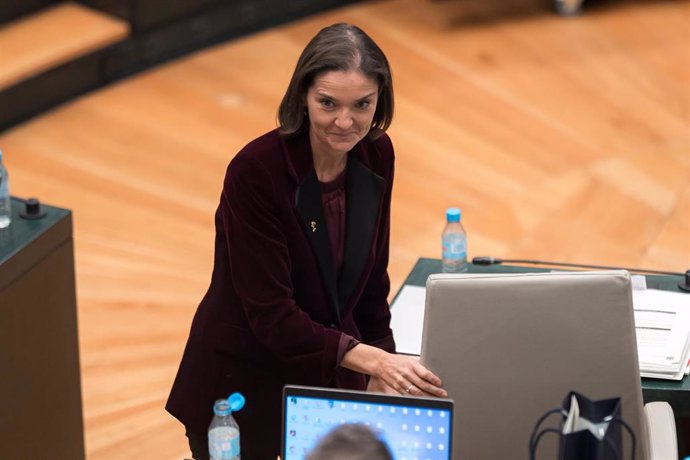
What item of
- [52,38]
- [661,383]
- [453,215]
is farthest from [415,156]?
[661,383]

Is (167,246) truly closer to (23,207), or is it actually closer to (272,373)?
(23,207)

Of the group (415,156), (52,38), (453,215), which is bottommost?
(453,215)

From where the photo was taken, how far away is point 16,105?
Result: 527 cm

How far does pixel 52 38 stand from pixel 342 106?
3.42 metres

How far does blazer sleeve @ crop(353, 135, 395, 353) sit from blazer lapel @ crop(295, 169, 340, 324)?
15 cm

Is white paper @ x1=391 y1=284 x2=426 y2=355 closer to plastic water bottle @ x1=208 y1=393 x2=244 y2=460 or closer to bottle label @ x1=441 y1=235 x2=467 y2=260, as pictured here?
bottle label @ x1=441 y1=235 x2=467 y2=260

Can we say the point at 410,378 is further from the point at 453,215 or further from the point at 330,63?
the point at 453,215

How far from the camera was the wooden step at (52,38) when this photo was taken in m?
5.16

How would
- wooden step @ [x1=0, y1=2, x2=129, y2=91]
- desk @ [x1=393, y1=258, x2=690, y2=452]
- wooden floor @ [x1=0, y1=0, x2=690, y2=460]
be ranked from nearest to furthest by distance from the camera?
desk @ [x1=393, y1=258, x2=690, y2=452], wooden floor @ [x1=0, y1=0, x2=690, y2=460], wooden step @ [x1=0, y1=2, x2=129, y2=91]

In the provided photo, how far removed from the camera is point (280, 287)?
2.28 meters

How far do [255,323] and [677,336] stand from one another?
996 mm

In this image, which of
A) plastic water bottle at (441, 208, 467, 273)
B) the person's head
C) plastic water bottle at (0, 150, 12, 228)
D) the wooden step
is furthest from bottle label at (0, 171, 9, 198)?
the wooden step

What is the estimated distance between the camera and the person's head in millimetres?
1580

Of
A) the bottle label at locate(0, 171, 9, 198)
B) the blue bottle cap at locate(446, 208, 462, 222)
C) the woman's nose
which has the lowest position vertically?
the blue bottle cap at locate(446, 208, 462, 222)
